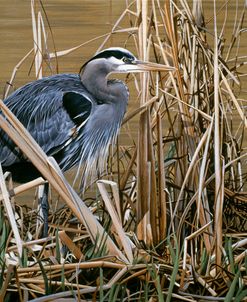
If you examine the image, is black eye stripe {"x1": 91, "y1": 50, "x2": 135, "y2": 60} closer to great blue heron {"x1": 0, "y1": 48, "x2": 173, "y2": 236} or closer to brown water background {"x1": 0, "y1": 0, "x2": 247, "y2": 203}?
great blue heron {"x1": 0, "y1": 48, "x2": 173, "y2": 236}

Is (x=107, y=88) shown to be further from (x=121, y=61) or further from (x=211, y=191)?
(x=211, y=191)

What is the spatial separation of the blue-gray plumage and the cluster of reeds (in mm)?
293

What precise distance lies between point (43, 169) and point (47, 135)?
963mm

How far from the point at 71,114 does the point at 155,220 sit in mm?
735

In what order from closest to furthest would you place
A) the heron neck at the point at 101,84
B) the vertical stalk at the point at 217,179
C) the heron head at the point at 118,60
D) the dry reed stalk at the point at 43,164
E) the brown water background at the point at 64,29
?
the dry reed stalk at the point at 43,164
the vertical stalk at the point at 217,179
the heron head at the point at 118,60
the heron neck at the point at 101,84
the brown water background at the point at 64,29

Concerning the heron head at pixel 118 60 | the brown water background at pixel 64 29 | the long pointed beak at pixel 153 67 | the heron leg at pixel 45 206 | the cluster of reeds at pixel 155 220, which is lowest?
the brown water background at pixel 64 29

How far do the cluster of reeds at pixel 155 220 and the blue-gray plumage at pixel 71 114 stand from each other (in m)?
0.29

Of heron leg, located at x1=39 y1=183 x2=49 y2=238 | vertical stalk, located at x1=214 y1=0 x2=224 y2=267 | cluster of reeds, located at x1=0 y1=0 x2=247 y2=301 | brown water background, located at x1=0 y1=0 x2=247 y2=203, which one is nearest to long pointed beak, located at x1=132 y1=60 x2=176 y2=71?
cluster of reeds, located at x1=0 y1=0 x2=247 y2=301

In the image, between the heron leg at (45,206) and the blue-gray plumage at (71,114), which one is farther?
the blue-gray plumage at (71,114)

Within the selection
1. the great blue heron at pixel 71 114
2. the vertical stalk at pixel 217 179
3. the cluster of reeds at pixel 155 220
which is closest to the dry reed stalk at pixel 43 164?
the cluster of reeds at pixel 155 220

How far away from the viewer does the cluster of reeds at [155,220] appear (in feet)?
9.55

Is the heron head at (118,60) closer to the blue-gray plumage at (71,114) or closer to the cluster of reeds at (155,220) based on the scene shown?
the blue-gray plumage at (71,114)

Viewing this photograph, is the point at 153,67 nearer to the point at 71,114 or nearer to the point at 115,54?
the point at 115,54

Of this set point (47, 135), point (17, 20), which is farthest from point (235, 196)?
point (17, 20)
